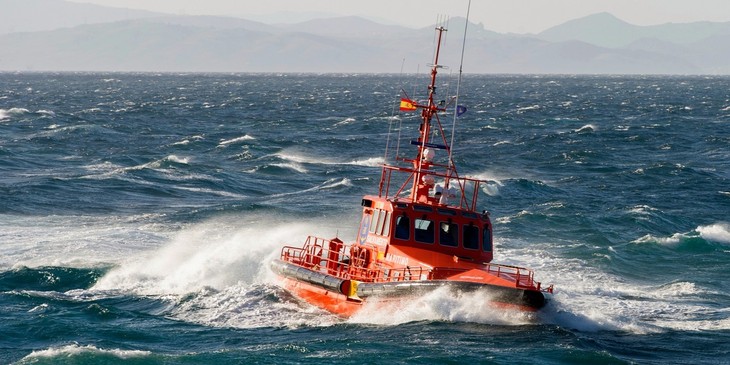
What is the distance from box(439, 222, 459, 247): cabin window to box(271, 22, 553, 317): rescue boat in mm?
28

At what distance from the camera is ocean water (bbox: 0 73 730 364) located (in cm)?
2697

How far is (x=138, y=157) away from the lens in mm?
71000

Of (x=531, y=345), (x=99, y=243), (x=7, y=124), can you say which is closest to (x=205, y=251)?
(x=99, y=243)

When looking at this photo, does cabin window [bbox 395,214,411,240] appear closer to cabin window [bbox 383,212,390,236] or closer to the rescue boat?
the rescue boat

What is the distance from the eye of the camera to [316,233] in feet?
148

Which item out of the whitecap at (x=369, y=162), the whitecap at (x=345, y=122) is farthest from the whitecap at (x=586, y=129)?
the whitecap at (x=369, y=162)

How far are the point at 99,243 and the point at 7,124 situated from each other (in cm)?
5758

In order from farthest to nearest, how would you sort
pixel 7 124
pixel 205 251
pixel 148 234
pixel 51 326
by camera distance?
pixel 7 124
pixel 148 234
pixel 205 251
pixel 51 326

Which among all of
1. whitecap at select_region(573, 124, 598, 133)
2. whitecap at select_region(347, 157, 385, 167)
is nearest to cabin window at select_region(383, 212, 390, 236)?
whitecap at select_region(347, 157, 385, 167)

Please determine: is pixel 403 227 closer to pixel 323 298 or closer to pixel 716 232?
pixel 323 298

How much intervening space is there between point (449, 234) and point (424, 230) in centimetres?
70

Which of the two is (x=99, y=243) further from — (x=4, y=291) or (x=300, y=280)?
(x=300, y=280)

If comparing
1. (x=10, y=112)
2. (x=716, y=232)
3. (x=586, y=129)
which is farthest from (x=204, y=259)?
(x=10, y=112)

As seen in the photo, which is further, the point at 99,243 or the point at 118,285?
the point at 99,243
